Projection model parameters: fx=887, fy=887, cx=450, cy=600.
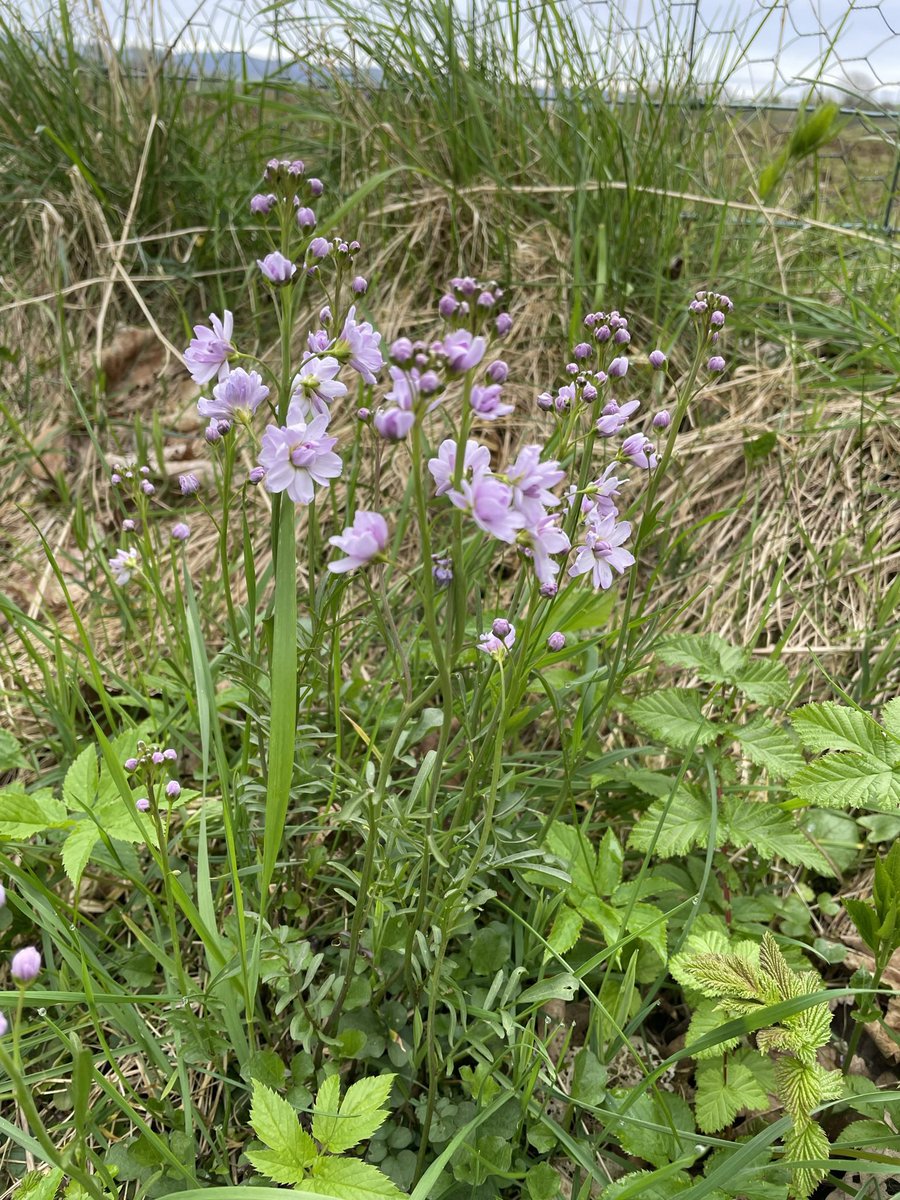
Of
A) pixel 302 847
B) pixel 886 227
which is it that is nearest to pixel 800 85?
pixel 886 227

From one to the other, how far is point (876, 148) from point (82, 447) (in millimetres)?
3720

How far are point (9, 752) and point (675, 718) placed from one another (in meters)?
1.51

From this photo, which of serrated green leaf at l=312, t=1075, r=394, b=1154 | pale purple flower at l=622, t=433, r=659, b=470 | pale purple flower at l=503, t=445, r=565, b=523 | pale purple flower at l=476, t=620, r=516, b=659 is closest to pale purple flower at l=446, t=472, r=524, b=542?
pale purple flower at l=503, t=445, r=565, b=523

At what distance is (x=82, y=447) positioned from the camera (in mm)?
3303

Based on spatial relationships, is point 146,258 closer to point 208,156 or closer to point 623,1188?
point 208,156

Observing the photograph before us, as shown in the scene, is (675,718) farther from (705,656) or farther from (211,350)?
(211,350)

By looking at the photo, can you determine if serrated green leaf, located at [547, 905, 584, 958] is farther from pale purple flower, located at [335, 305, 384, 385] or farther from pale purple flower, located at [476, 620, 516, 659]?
pale purple flower, located at [335, 305, 384, 385]

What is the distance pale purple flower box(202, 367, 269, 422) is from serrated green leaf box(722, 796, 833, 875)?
4.02ft

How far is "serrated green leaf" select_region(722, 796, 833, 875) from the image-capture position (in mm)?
1731

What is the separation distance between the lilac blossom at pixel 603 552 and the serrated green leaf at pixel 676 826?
1.71 feet

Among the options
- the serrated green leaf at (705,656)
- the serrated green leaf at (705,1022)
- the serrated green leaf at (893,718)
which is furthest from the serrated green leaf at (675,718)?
the serrated green leaf at (705,1022)

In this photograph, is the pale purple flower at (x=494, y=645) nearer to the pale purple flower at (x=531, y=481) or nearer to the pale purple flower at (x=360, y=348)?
the pale purple flower at (x=531, y=481)

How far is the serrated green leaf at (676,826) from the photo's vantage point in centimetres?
174

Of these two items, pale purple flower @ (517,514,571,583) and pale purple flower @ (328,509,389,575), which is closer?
pale purple flower @ (328,509,389,575)
